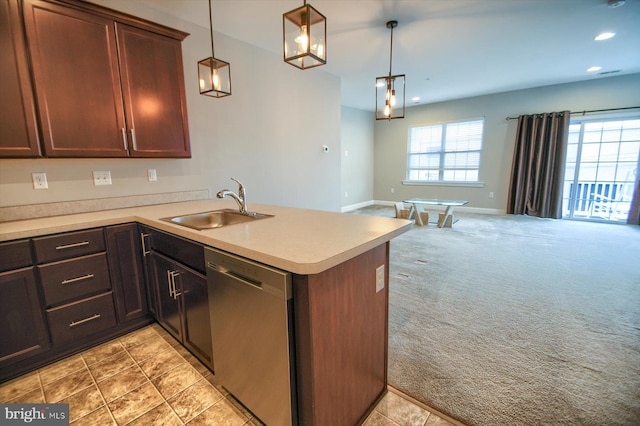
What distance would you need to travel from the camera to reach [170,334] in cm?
201

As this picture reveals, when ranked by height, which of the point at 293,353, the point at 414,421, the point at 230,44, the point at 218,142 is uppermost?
the point at 230,44

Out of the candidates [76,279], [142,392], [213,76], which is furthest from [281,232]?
[76,279]

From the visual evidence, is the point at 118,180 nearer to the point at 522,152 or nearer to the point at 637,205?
the point at 522,152

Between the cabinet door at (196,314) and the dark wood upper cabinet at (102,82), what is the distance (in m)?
1.28

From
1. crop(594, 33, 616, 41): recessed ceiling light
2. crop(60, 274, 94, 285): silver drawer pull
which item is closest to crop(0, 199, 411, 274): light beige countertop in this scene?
crop(60, 274, 94, 285): silver drawer pull

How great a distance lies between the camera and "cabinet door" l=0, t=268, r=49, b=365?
A: 5.22 ft

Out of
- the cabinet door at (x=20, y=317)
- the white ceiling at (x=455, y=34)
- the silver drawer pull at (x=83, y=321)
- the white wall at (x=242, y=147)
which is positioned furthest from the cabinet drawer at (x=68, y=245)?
the white ceiling at (x=455, y=34)

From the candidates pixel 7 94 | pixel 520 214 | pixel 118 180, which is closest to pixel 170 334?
pixel 118 180

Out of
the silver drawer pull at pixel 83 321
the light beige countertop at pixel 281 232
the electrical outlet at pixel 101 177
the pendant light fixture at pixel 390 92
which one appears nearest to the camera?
the light beige countertop at pixel 281 232

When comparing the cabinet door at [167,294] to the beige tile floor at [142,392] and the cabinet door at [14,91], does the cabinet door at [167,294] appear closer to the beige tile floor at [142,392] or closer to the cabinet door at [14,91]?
the beige tile floor at [142,392]

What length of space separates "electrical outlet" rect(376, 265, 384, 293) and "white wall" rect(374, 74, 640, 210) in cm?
635

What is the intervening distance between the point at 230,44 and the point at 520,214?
656cm

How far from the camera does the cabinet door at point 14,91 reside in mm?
1674

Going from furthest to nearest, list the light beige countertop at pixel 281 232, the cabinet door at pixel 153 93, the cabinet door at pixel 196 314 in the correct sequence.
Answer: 1. the cabinet door at pixel 153 93
2. the cabinet door at pixel 196 314
3. the light beige countertop at pixel 281 232
